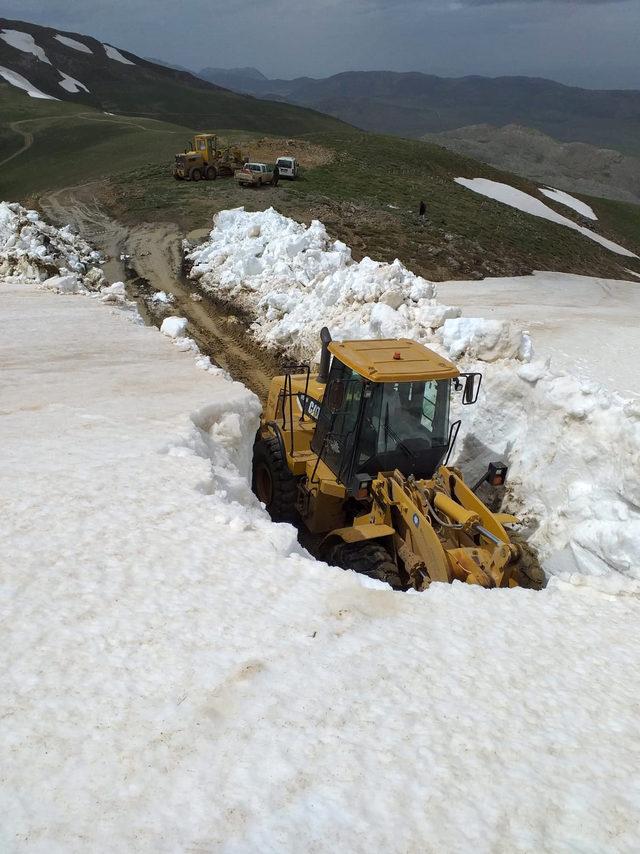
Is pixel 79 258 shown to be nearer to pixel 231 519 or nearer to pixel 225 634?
pixel 231 519

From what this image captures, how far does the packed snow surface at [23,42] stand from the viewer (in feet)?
306

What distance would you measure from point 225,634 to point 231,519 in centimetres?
178

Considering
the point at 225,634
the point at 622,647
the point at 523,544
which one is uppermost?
the point at 225,634

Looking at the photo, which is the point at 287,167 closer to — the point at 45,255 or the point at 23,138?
the point at 45,255

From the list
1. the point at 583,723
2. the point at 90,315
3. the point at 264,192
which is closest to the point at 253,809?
the point at 583,723

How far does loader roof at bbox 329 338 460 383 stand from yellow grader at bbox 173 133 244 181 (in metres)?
30.9

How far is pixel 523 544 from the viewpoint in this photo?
34.1 feet

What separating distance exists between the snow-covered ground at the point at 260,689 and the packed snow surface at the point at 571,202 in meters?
48.0

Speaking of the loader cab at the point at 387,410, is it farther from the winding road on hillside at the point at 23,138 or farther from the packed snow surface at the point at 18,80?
the packed snow surface at the point at 18,80

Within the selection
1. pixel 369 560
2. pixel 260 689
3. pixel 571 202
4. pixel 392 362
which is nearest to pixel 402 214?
pixel 571 202

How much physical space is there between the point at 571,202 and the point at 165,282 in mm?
38839

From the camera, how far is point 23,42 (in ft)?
310

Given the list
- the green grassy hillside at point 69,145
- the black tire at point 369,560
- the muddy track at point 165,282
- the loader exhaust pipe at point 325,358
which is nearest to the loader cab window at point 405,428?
the black tire at point 369,560

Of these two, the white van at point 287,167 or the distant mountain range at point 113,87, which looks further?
the distant mountain range at point 113,87
